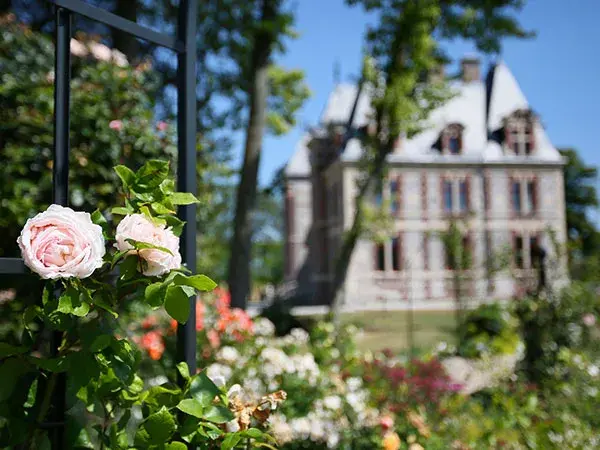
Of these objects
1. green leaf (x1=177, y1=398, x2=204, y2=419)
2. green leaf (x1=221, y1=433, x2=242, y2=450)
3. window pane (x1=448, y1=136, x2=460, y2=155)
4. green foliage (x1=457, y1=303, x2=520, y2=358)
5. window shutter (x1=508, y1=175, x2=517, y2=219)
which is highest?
window pane (x1=448, y1=136, x2=460, y2=155)

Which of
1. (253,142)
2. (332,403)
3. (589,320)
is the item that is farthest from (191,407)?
(253,142)

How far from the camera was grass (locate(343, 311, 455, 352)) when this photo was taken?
12898 millimetres

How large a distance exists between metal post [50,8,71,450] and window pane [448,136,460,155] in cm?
2172

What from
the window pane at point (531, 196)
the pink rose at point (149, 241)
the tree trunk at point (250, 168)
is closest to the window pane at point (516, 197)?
the window pane at point (531, 196)

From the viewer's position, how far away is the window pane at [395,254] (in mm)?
21844

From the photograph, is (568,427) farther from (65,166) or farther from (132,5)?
(132,5)

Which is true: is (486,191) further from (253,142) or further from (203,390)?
(203,390)

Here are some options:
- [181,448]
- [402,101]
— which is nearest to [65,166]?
[181,448]

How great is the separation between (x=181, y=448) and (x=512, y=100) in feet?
78.0

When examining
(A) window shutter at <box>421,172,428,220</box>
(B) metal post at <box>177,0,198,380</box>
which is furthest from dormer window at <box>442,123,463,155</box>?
(B) metal post at <box>177,0,198,380</box>

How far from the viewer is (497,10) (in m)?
11.6

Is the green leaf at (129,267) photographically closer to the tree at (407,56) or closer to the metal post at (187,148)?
the metal post at (187,148)

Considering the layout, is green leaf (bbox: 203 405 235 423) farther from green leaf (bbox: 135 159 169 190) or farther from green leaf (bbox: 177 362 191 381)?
green leaf (bbox: 135 159 169 190)

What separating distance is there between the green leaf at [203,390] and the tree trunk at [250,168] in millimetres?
6768
